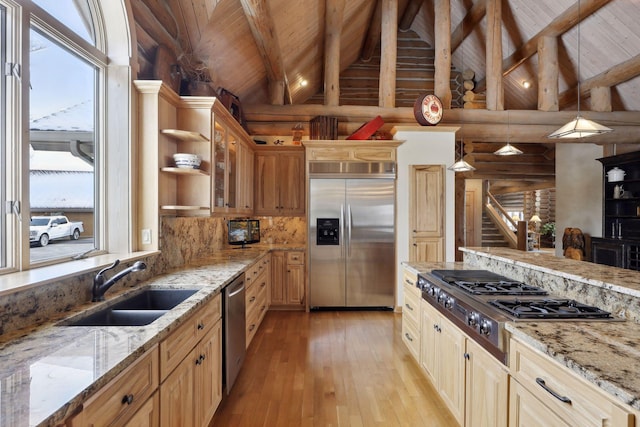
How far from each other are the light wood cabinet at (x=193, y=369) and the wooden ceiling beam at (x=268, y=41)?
7.96ft

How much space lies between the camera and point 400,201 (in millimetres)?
4766

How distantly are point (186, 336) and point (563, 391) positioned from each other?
164 centimetres

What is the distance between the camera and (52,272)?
1717 millimetres

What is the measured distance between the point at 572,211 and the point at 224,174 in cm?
688

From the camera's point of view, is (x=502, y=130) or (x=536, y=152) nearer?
(x=502, y=130)

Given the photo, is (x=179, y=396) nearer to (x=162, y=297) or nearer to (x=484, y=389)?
(x=162, y=297)

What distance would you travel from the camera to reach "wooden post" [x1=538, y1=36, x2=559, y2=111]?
511 centimetres

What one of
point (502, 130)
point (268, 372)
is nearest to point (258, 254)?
point (268, 372)

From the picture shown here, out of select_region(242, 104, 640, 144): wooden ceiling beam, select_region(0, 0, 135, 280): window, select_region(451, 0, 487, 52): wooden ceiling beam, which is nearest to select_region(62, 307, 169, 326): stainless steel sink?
select_region(0, 0, 135, 280): window

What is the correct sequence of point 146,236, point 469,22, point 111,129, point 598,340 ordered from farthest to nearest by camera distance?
point 469,22
point 146,236
point 111,129
point 598,340

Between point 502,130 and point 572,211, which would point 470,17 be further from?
point 572,211

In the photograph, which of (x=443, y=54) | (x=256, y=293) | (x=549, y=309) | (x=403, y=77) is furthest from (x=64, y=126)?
(x=403, y=77)

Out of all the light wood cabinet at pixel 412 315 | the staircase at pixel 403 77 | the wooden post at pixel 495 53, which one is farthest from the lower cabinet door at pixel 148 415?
the staircase at pixel 403 77

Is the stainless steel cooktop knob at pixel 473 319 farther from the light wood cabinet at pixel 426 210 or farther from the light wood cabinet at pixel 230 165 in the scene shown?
the light wood cabinet at pixel 426 210
